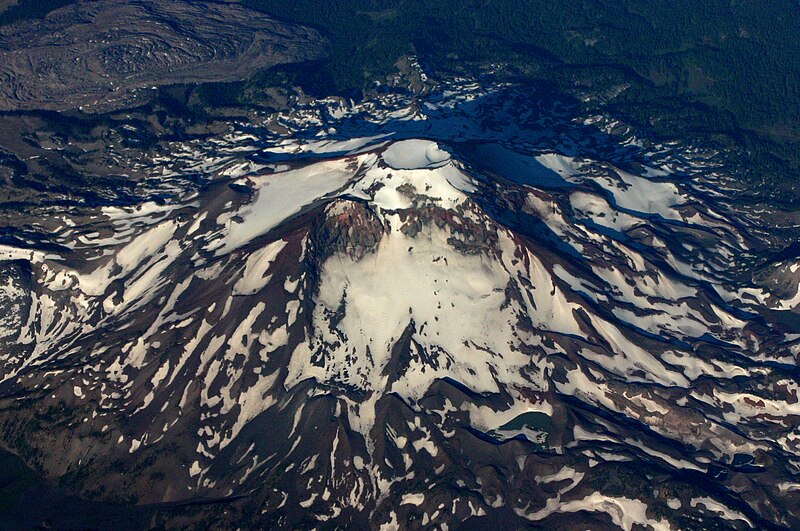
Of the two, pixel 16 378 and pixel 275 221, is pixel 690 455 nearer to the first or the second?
pixel 275 221

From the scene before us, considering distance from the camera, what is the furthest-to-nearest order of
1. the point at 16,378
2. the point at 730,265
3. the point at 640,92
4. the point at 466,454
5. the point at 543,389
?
the point at 640,92
the point at 730,265
the point at 16,378
the point at 543,389
the point at 466,454

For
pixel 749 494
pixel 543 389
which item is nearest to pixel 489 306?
pixel 543 389

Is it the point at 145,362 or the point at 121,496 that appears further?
the point at 145,362

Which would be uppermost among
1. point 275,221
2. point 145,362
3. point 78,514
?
point 275,221

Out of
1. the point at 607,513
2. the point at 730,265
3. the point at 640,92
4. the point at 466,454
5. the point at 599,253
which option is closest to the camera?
the point at 607,513

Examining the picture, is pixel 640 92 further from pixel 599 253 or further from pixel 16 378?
pixel 16 378

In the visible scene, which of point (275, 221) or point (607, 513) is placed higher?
point (275, 221)
